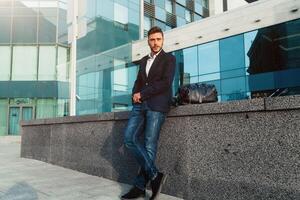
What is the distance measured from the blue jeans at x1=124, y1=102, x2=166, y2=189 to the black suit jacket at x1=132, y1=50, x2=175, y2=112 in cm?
9

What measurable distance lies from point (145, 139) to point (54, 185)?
206cm

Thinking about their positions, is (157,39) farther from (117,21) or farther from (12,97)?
(12,97)

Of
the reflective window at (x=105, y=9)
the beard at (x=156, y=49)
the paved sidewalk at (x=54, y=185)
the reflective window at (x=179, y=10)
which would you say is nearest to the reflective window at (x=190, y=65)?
the reflective window at (x=105, y=9)

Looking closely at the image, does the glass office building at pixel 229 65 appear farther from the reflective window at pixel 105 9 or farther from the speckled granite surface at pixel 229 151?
the speckled granite surface at pixel 229 151

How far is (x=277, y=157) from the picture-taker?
3557 mm

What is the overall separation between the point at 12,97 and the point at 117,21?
1400 cm

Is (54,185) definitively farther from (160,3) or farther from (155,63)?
(160,3)

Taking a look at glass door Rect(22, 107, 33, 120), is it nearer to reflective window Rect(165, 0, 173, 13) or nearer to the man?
reflective window Rect(165, 0, 173, 13)

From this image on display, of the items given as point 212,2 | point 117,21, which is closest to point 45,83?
point 117,21

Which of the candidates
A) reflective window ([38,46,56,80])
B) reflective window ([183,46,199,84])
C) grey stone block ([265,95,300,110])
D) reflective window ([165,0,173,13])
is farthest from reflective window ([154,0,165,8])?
grey stone block ([265,95,300,110])

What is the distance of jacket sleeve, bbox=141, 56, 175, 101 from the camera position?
4184 millimetres

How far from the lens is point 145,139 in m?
4.20

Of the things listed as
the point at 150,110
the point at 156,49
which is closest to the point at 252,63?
the point at 156,49

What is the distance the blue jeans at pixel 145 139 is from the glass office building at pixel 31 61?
81.5 ft
